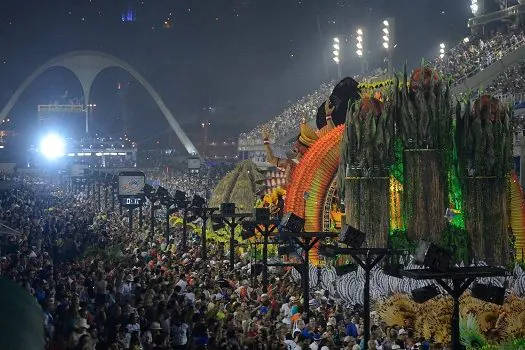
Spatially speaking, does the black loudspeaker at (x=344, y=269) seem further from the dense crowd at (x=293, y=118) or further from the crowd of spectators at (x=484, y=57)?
the dense crowd at (x=293, y=118)

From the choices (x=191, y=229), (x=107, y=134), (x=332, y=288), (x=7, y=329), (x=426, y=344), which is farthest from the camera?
(x=107, y=134)

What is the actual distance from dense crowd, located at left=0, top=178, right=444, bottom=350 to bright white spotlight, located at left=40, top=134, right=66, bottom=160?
91060 millimetres

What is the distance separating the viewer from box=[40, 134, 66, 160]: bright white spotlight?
400 feet

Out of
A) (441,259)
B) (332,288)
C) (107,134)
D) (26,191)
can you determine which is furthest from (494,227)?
(107,134)

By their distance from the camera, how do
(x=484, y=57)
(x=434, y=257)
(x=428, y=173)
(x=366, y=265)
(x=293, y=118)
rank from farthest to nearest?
(x=293, y=118), (x=484, y=57), (x=428, y=173), (x=366, y=265), (x=434, y=257)

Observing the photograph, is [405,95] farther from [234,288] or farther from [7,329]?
[7,329]

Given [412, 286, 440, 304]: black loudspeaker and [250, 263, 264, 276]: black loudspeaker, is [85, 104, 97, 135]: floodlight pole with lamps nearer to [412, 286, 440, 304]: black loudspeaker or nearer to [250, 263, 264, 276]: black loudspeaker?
[250, 263, 264, 276]: black loudspeaker

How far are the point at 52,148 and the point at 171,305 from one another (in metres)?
108

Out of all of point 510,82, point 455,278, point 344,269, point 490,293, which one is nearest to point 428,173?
point 344,269

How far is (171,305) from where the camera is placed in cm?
1811

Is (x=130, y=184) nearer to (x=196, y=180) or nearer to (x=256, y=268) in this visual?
(x=256, y=268)

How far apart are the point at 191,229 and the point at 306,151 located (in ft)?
40.4

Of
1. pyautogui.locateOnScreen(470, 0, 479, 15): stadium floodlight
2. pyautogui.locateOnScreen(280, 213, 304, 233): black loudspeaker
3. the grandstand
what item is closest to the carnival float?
pyautogui.locateOnScreen(280, 213, 304, 233): black loudspeaker

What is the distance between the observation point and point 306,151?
3191 centimetres
